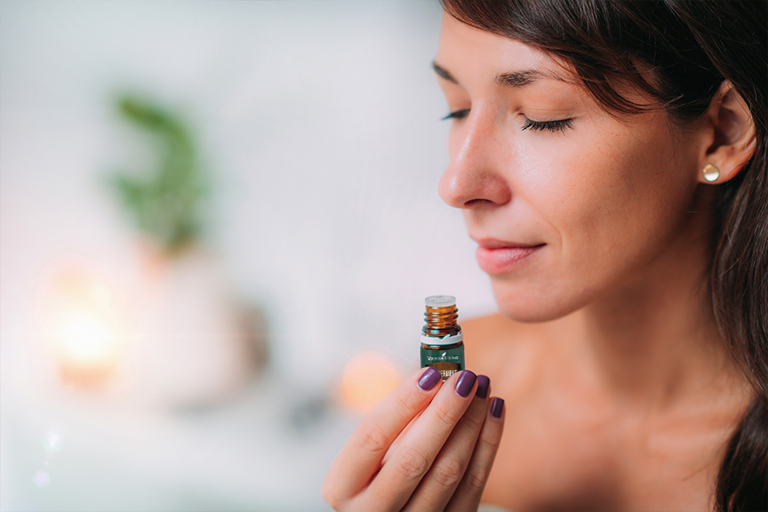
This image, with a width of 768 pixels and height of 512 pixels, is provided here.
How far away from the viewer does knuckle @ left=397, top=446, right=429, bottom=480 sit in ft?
2.21

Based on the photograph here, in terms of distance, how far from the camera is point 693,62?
0.73 m

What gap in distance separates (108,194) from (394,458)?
1.20 meters

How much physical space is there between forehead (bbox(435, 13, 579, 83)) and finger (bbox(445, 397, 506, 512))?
47cm

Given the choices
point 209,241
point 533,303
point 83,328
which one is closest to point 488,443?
point 533,303

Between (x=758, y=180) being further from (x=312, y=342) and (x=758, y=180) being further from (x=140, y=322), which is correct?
(x=140, y=322)

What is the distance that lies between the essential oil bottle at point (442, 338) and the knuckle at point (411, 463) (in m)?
0.10

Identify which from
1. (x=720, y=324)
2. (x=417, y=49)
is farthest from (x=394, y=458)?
(x=417, y=49)

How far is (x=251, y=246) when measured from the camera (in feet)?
5.14

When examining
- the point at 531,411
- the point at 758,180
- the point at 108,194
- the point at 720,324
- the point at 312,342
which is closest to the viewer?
the point at 758,180

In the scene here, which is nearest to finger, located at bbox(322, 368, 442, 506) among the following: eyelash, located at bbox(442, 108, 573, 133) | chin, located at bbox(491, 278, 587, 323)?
chin, located at bbox(491, 278, 587, 323)

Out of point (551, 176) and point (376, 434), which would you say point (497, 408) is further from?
point (551, 176)

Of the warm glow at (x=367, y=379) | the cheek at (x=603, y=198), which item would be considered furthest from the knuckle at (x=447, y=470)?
the warm glow at (x=367, y=379)

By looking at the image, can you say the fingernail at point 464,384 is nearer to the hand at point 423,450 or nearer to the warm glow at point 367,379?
the hand at point 423,450

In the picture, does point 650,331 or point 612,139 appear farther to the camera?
point 650,331
